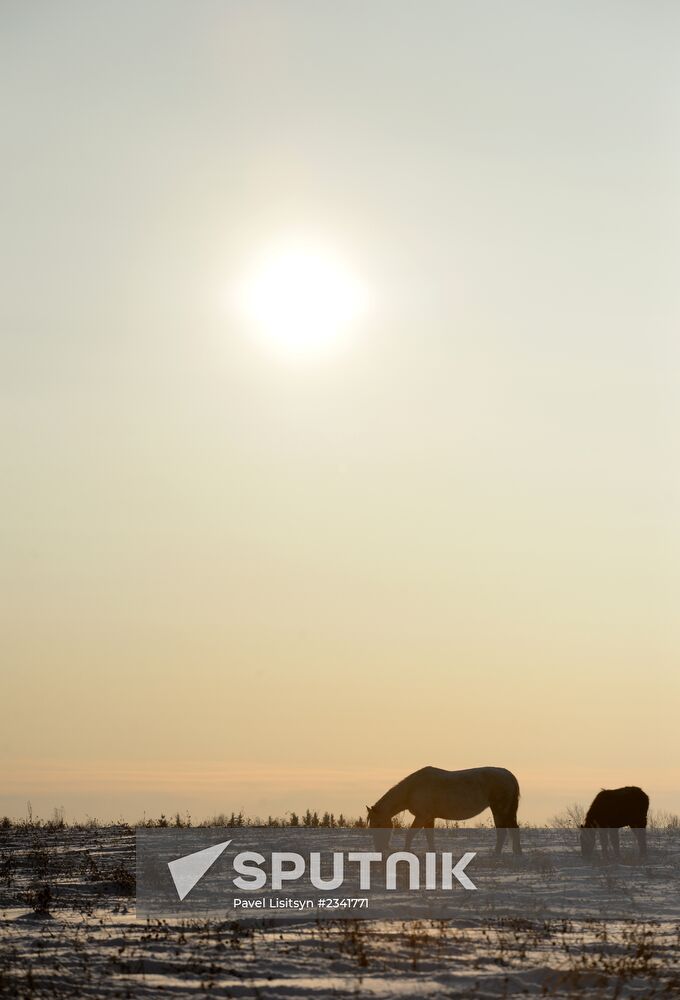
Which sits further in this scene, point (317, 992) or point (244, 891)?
point (244, 891)

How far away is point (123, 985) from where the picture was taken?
41.2 feet

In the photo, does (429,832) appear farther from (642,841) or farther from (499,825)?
(642,841)

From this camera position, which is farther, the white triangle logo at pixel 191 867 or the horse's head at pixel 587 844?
the horse's head at pixel 587 844

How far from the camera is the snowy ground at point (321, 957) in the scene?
12.4m

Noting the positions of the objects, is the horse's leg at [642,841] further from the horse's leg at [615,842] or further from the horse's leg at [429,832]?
the horse's leg at [429,832]

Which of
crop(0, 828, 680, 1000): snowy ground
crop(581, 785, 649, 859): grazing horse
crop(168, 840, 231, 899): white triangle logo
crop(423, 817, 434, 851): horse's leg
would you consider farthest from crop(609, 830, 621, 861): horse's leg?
crop(168, 840, 231, 899): white triangle logo

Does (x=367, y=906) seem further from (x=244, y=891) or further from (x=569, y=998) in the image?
(x=569, y=998)

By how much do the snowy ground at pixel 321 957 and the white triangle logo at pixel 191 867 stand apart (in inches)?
70.7

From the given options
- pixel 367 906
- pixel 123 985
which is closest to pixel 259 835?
pixel 367 906

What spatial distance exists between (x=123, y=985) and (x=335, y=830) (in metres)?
16.3

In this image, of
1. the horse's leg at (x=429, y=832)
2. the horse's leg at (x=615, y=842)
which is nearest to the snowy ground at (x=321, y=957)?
the horse's leg at (x=615, y=842)

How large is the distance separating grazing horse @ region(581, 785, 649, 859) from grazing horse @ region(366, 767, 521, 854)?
1788 mm

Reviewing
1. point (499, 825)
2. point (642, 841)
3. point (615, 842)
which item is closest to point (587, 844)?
point (615, 842)

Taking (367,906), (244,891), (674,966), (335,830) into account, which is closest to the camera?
(674,966)
